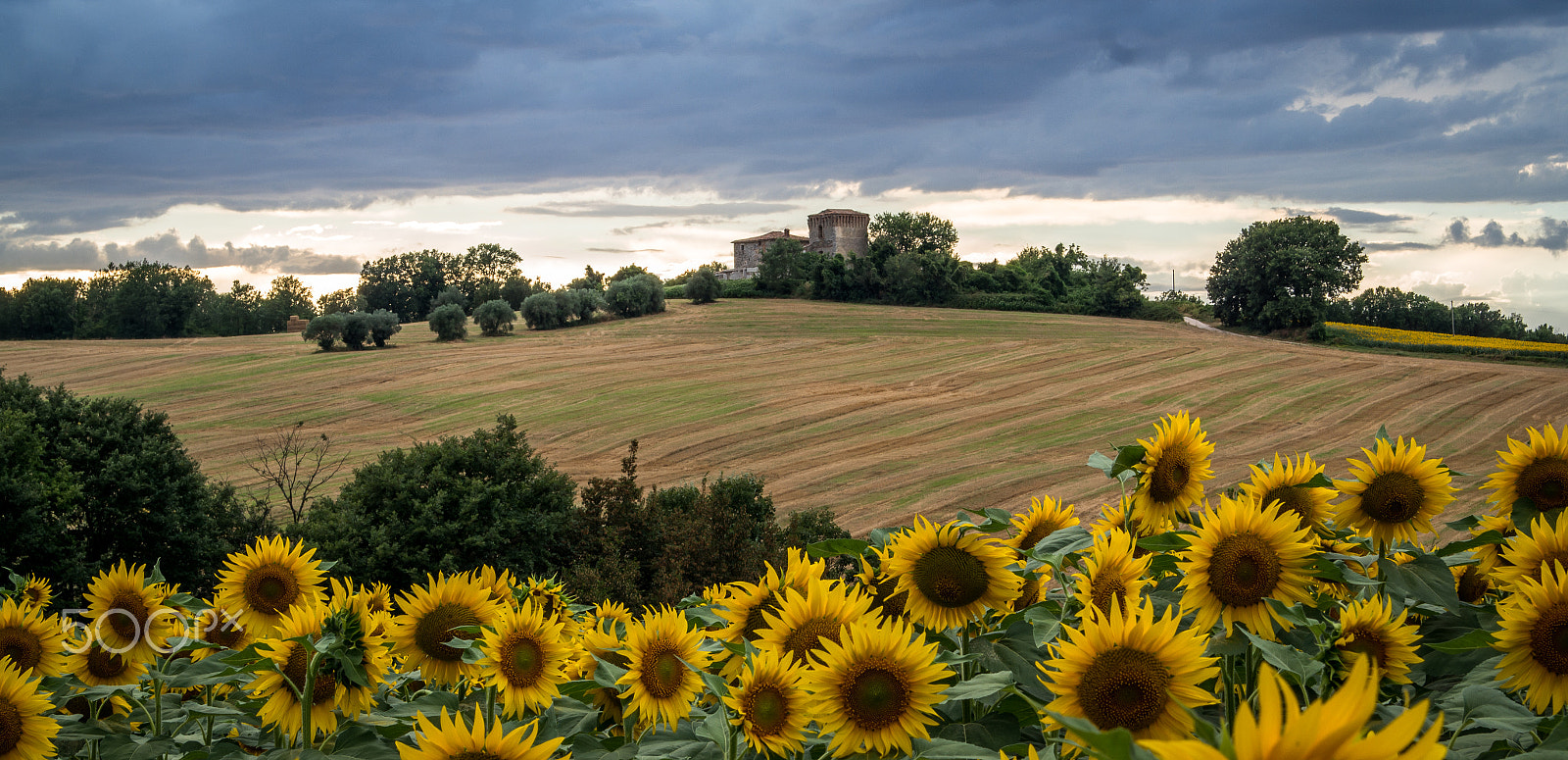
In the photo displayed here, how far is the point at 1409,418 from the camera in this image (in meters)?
31.9

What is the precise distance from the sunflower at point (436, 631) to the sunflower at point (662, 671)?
0.46 meters

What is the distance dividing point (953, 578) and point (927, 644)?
169mm

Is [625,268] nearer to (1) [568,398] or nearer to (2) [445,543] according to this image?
(1) [568,398]

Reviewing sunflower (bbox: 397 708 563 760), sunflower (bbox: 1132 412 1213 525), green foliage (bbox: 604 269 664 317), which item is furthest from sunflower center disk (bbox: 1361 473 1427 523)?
green foliage (bbox: 604 269 664 317)

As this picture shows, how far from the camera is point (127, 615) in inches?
102

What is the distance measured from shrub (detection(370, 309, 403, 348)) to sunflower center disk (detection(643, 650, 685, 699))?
47457 millimetres

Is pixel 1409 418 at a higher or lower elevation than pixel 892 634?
lower

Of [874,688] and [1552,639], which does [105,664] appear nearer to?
[874,688]

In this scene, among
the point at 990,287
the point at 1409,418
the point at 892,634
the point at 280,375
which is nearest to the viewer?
the point at 892,634

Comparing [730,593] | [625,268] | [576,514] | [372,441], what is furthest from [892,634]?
[625,268]

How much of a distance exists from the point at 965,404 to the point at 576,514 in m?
20.6

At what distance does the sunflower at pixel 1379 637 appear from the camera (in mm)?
1840

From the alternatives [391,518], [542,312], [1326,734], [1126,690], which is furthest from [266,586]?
[542,312]

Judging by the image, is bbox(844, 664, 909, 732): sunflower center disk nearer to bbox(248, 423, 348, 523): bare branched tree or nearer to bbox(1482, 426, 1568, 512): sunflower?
bbox(1482, 426, 1568, 512): sunflower
